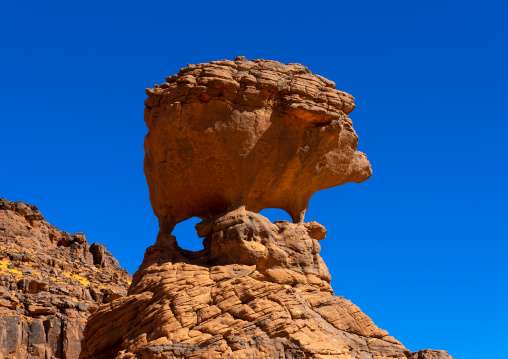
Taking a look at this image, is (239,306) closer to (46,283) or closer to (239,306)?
(239,306)

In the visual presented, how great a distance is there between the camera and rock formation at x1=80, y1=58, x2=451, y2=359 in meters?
16.6

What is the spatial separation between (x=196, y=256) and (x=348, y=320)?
3643 mm

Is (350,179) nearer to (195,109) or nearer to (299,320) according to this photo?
(195,109)

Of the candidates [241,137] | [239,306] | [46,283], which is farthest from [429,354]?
[46,283]

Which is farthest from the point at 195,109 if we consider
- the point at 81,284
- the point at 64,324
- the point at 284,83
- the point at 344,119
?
the point at 81,284

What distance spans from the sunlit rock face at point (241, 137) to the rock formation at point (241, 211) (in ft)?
0.08

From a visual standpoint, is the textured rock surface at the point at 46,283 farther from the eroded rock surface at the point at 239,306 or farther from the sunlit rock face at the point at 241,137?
the eroded rock surface at the point at 239,306

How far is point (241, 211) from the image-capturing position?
18578mm

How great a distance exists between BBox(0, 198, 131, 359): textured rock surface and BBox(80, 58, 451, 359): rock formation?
10114 millimetres

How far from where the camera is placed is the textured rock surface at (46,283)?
37438mm

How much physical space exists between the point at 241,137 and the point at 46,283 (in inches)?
1054

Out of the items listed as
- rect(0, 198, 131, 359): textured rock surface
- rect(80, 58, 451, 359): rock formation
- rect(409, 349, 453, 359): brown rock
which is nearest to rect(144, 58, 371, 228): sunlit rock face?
rect(80, 58, 451, 359): rock formation

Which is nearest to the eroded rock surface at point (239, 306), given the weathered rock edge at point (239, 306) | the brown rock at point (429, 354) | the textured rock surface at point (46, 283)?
the weathered rock edge at point (239, 306)

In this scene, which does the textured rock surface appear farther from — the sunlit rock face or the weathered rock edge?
the weathered rock edge
